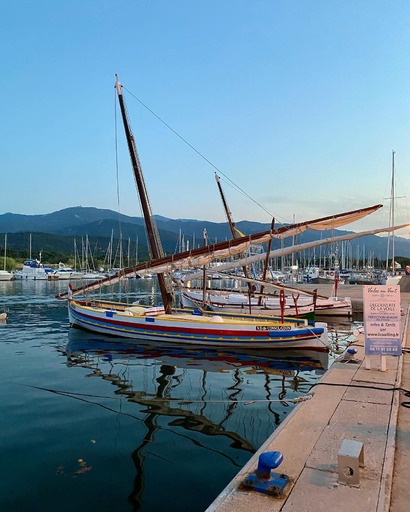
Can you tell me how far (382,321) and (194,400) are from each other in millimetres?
5768

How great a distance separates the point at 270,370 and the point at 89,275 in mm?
112422

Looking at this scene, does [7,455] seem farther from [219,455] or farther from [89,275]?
[89,275]

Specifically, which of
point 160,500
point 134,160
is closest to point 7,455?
point 160,500

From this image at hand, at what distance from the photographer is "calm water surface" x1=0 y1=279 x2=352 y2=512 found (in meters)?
7.05

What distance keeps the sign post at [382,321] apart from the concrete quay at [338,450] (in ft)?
2.30

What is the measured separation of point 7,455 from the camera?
8.48 m

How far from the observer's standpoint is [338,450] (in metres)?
5.77

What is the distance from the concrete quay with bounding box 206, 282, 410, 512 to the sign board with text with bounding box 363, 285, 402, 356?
0.72 meters

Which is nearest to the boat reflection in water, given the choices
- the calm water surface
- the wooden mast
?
the calm water surface

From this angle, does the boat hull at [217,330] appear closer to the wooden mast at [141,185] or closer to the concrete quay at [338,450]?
the wooden mast at [141,185]

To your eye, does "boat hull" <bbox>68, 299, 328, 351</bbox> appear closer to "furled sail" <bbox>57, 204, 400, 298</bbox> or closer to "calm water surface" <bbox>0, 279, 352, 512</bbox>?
"calm water surface" <bbox>0, 279, 352, 512</bbox>

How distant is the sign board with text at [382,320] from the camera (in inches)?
412

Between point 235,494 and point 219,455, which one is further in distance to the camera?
point 219,455

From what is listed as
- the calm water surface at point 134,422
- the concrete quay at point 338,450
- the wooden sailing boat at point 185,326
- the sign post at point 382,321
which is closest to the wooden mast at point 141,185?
the wooden sailing boat at point 185,326
